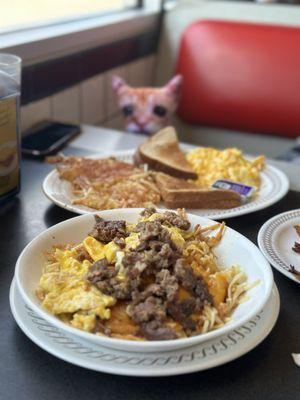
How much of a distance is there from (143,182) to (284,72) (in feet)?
4.31

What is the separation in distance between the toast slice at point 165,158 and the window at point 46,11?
67 centimetres

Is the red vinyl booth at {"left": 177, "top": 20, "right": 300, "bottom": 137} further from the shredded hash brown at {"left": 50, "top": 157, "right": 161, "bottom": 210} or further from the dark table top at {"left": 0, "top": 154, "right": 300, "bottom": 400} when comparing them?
the dark table top at {"left": 0, "top": 154, "right": 300, "bottom": 400}

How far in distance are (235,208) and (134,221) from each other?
30 cm

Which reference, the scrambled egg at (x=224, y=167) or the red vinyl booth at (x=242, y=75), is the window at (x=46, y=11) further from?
the scrambled egg at (x=224, y=167)

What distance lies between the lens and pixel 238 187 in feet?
4.02

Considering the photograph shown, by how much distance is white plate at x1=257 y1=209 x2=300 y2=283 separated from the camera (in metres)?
0.89

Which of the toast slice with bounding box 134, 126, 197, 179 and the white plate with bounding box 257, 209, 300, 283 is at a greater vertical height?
the white plate with bounding box 257, 209, 300, 283

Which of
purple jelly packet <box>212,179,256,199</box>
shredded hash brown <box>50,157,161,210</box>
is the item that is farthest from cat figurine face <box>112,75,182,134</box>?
purple jelly packet <box>212,179,256,199</box>

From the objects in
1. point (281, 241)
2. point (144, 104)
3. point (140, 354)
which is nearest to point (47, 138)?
point (144, 104)

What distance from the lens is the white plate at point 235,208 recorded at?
3.61ft

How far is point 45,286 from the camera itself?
74 centimetres

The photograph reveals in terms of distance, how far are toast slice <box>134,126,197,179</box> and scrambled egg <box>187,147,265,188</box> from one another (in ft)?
0.09

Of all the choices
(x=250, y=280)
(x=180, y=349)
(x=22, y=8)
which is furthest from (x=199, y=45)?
(x=180, y=349)

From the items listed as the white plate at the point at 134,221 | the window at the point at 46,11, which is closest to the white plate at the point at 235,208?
the white plate at the point at 134,221
